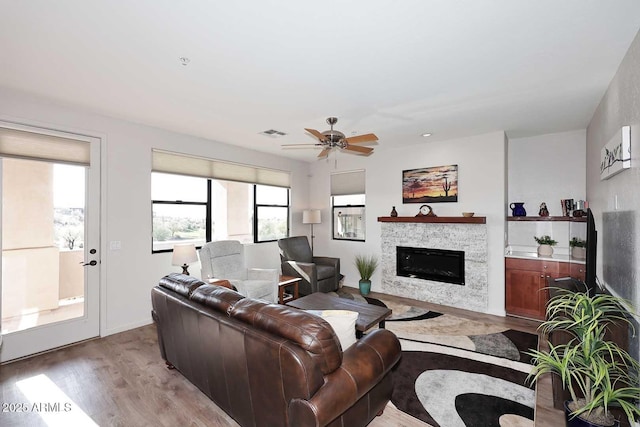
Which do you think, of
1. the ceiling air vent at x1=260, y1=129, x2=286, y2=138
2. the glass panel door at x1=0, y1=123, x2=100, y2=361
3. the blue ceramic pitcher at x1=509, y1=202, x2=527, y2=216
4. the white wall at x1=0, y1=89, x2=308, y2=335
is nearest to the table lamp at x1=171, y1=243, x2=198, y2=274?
the white wall at x1=0, y1=89, x2=308, y2=335

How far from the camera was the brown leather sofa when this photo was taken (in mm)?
1440

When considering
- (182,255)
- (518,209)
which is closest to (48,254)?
(182,255)

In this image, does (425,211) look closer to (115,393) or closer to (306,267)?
(306,267)

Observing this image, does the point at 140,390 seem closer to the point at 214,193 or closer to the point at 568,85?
the point at 214,193

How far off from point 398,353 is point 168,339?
6.52 ft

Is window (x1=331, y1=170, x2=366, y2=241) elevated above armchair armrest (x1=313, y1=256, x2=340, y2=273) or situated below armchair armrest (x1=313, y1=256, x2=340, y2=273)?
above

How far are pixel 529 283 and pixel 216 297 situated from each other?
13.7 ft

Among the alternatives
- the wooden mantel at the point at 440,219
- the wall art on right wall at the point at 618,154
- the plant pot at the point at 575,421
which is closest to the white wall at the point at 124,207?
the wooden mantel at the point at 440,219

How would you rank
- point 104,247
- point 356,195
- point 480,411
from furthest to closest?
point 356,195 < point 104,247 < point 480,411

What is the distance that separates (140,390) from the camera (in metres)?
2.46

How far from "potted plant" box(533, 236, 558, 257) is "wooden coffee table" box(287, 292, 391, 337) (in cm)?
267

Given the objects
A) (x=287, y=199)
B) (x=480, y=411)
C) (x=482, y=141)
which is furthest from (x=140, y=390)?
(x=482, y=141)

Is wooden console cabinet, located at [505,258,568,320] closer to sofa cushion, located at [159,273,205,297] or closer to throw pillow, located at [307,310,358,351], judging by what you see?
throw pillow, located at [307,310,358,351]

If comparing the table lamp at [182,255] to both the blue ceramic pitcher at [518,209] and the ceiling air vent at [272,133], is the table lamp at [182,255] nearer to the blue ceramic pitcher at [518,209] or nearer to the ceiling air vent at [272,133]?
the ceiling air vent at [272,133]
